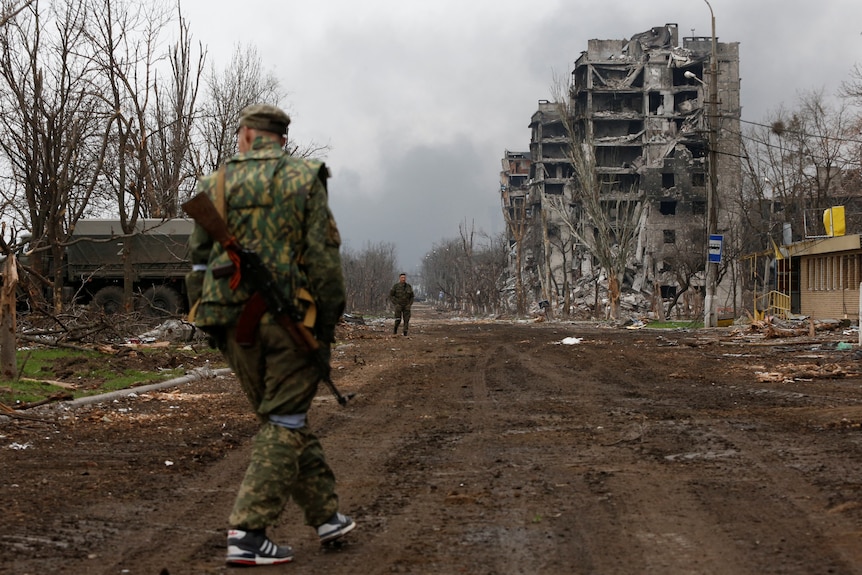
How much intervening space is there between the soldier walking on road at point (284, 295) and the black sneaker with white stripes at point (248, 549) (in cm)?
6

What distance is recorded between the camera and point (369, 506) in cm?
550

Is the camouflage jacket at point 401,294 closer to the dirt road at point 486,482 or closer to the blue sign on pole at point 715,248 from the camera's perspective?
the blue sign on pole at point 715,248

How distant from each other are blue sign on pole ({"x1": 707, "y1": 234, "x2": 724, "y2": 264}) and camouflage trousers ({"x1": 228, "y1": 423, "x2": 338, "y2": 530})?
29.9 metres

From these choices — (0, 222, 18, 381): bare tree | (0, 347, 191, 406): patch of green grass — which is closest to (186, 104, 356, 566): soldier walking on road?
(0, 347, 191, 406): patch of green grass

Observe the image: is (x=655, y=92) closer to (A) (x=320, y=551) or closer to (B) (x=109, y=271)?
(B) (x=109, y=271)

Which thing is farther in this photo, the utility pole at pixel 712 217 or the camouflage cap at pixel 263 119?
the utility pole at pixel 712 217

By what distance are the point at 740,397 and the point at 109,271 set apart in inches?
894

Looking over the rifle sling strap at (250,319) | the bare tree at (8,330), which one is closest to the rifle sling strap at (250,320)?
the rifle sling strap at (250,319)

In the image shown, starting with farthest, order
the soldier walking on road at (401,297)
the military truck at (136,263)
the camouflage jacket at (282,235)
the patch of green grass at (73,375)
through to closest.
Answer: the soldier walking on road at (401,297) < the military truck at (136,263) < the patch of green grass at (73,375) < the camouflage jacket at (282,235)

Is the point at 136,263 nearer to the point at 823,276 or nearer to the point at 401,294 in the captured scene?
the point at 401,294

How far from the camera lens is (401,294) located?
31141 mm

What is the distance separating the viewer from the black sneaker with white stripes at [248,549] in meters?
4.25

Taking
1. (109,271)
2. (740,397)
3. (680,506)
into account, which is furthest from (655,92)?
(680,506)

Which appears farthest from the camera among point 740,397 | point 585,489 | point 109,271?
point 109,271
